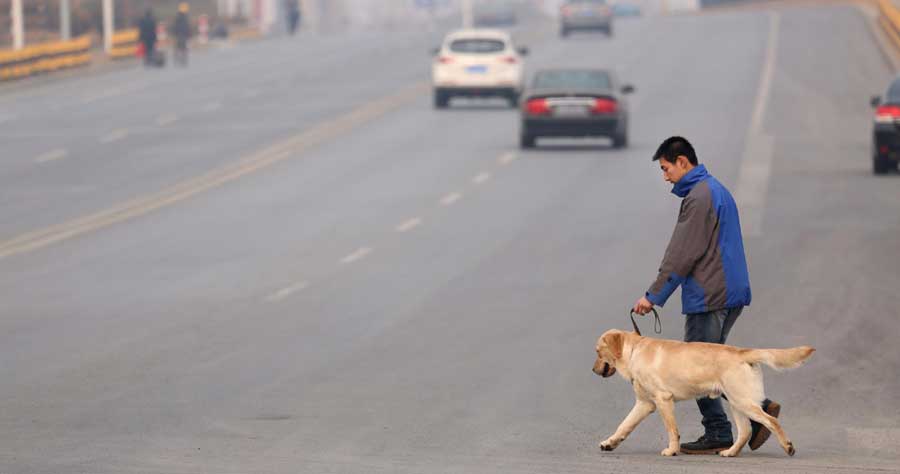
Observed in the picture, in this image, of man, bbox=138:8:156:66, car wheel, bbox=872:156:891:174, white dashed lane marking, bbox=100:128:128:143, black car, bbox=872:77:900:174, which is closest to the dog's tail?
black car, bbox=872:77:900:174

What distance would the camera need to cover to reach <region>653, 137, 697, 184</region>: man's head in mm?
10312

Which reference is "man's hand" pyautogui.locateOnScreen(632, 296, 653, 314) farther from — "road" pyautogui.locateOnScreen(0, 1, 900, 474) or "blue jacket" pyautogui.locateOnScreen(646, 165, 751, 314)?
"road" pyautogui.locateOnScreen(0, 1, 900, 474)

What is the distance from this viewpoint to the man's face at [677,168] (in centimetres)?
1034

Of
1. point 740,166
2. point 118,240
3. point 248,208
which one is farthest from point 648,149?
point 118,240

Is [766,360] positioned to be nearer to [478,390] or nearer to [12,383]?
[478,390]

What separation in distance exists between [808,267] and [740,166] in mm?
13186

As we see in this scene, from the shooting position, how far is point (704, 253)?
10.5 meters

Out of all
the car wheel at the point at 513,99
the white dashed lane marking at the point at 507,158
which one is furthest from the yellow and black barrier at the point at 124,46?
the white dashed lane marking at the point at 507,158

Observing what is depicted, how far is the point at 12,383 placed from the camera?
47.4 feet

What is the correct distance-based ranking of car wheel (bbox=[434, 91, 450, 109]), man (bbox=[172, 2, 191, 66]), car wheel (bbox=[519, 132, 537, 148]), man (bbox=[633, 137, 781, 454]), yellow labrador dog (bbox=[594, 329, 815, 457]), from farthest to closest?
man (bbox=[172, 2, 191, 66]), car wheel (bbox=[434, 91, 450, 109]), car wheel (bbox=[519, 132, 537, 148]), man (bbox=[633, 137, 781, 454]), yellow labrador dog (bbox=[594, 329, 815, 457])

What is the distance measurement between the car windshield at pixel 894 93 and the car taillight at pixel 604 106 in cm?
679

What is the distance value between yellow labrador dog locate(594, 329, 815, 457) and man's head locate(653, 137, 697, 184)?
0.86 m

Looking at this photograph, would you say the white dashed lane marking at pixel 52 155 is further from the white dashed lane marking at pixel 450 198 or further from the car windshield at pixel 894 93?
the car windshield at pixel 894 93

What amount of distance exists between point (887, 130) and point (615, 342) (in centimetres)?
2216
